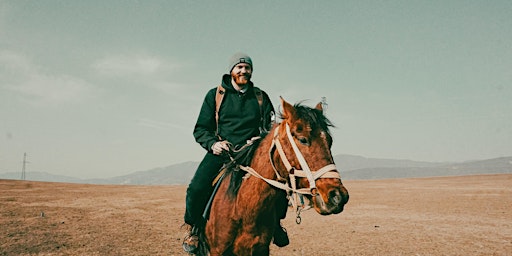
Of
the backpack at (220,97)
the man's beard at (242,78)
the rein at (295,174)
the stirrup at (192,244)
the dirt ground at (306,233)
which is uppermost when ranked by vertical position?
the man's beard at (242,78)

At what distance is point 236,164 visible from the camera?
4266 millimetres

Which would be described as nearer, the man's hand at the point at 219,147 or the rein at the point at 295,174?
the rein at the point at 295,174

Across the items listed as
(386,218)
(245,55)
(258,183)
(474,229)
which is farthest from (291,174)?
(386,218)

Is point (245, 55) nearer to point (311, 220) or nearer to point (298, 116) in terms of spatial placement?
point (298, 116)

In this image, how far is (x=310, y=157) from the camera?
3361mm

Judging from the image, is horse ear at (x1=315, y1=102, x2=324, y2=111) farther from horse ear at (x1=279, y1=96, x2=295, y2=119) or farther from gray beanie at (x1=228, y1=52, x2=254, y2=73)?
gray beanie at (x1=228, y1=52, x2=254, y2=73)

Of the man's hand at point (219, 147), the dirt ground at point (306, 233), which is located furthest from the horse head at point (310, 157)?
the dirt ground at point (306, 233)

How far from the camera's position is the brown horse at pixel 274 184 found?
3.23 meters

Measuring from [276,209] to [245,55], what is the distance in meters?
2.10

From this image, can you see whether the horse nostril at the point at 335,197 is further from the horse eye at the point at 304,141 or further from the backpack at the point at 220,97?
the backpack at the point at 220,97

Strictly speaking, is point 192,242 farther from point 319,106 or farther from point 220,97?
point 319,106

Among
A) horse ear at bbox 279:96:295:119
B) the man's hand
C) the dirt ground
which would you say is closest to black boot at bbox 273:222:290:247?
the man's hand

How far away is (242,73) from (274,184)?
1.68 meters

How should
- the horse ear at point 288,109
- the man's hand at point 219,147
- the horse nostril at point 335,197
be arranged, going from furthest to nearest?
1. the man's hand at point 219,147
2. the horse ear at point 288,109
3. the horse nostril at point 335,197
